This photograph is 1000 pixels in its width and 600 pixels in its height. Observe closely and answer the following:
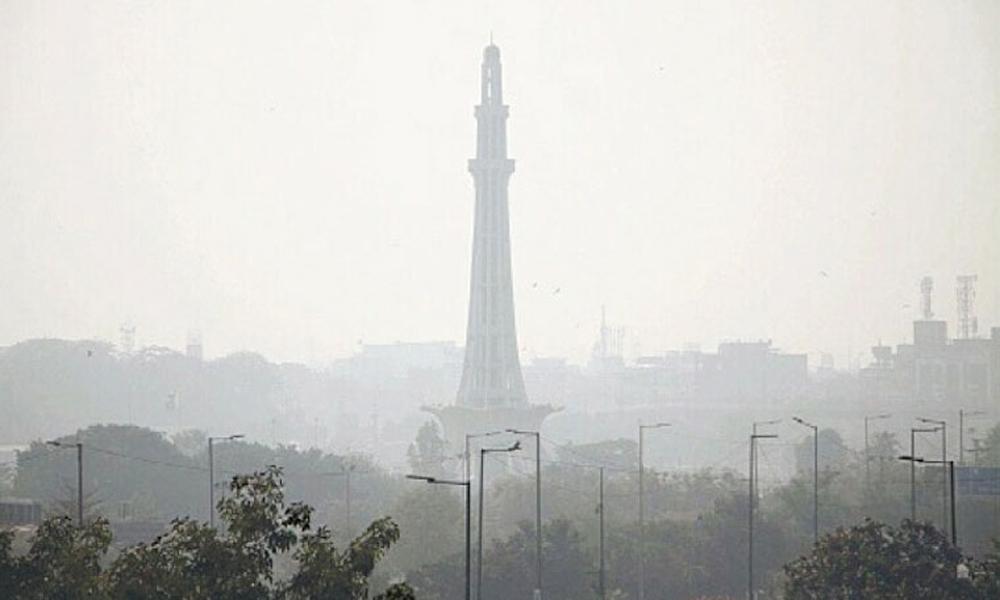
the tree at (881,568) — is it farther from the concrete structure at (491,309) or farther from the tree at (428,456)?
the concrete structure at (491,309)

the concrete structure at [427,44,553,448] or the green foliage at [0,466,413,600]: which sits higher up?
the concrete structure at [427,44,553,448]

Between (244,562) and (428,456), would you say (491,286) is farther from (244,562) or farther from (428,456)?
(244,562)

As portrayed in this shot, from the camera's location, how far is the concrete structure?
16962 centimetres

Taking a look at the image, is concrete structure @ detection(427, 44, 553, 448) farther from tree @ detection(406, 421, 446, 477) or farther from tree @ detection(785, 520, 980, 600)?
tree @ detection(785, 520, 980, 600)

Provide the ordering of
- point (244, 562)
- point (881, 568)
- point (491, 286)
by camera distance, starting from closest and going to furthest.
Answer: point (244, 562) → point (881, 568) → point (491, 286)

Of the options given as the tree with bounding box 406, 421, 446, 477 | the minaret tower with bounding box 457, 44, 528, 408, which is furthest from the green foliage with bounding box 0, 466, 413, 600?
the minaret tower with bounding box 457, 44, 528, 408

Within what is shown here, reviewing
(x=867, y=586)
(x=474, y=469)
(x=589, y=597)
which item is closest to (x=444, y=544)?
(x=589, y=597)

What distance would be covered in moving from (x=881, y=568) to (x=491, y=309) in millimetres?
113203

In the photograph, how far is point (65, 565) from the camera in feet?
133

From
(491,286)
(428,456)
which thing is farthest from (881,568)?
(491,286)

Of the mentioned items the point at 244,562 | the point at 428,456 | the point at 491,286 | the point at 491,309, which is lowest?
the point at 428,456

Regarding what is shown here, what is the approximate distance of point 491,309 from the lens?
559 feet

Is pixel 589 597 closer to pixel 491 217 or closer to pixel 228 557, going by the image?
pixel 228 557

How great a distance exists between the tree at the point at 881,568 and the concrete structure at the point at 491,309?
362 ft
